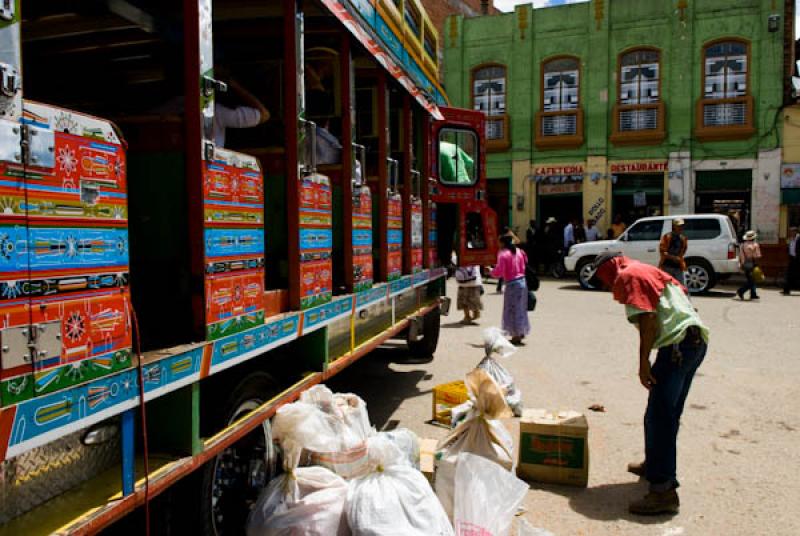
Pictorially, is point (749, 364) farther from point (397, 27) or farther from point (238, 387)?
point (238, 387)

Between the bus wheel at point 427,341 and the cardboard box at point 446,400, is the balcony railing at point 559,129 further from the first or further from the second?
the cardboard box at point 446,400

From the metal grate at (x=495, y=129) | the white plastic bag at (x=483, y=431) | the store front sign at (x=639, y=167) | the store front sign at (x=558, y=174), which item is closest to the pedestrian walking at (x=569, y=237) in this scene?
the store front sign at (x=558, y=174)

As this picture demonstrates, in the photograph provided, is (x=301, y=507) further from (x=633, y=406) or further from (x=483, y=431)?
(x=633, y=406)

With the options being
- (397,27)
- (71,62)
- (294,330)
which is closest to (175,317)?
(294,330)

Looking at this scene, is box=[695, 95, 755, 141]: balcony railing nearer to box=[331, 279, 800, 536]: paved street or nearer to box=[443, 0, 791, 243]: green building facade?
Result: box=[443, 0, 791, 243]: green building facade

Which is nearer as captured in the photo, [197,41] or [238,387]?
[197,41]

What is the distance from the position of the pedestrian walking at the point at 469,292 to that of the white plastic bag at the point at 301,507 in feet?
24.6

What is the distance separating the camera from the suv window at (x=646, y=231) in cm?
1562

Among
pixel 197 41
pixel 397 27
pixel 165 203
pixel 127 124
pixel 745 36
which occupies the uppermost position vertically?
pixel 745 36

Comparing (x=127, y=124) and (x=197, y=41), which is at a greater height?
(x=197, y=41)

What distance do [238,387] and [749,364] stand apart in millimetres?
6821

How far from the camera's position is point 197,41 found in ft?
8.04

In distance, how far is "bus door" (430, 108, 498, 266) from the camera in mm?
6996

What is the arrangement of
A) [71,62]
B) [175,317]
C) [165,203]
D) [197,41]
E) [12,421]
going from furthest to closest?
[71,62], [175,317], [165,203], [197,41], [12,421]
